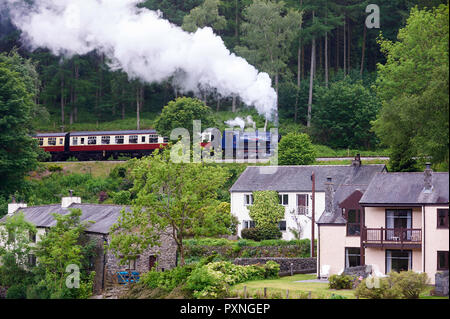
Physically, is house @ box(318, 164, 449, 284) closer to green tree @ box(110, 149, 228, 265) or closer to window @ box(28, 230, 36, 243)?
green tree @ box(110, 149, 228, 265)

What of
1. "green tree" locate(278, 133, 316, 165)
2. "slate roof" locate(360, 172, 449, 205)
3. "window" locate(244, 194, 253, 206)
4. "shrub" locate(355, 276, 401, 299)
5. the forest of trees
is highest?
the forest of trees

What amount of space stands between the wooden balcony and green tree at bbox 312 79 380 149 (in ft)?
103

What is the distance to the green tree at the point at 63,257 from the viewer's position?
1367 inches

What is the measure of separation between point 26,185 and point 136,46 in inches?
627

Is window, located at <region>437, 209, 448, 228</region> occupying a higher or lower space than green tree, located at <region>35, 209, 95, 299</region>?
higher

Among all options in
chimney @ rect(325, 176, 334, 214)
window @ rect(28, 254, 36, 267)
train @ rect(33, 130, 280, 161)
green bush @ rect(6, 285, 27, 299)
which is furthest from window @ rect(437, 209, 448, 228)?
train @ rect(33, 130, 280, 161)

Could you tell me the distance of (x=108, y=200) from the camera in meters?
53.4

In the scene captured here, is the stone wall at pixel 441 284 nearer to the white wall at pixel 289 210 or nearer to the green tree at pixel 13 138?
the white wall at pixel 289 210

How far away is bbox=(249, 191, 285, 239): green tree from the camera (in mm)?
45688

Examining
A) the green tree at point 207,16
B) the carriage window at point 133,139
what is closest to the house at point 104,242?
the carriage window at point 133,139

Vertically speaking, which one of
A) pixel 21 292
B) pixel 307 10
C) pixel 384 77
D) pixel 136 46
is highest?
pixel 307 10

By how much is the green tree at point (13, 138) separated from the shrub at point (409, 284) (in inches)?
1455
